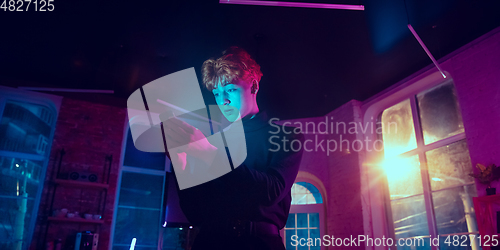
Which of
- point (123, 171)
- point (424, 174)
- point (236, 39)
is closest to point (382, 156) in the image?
point (424, 174)

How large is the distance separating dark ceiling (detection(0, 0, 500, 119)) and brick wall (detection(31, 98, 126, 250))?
57 cm

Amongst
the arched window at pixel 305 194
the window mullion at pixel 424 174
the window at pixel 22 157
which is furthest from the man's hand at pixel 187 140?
the arched window at pixel 305 194

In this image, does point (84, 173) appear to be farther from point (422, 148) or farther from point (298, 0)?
point (422, 148)

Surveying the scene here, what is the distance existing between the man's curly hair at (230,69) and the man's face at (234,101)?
23 millimetres

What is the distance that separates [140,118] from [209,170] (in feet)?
19.8

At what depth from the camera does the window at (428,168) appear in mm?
4266

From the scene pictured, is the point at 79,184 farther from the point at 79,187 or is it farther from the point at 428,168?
the point at 428,168

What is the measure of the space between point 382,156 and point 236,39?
3.36 meters

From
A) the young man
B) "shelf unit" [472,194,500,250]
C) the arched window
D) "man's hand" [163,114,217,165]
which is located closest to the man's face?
the young man

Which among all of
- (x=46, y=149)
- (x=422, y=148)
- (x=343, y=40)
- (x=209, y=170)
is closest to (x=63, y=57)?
(x=46, y=149)

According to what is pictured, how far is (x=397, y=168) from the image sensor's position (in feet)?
17.6

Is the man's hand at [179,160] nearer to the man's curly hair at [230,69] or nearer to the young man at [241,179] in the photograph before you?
the young man at [241,179]

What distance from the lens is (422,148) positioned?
4902 mm

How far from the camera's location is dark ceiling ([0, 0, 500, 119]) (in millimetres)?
3621
